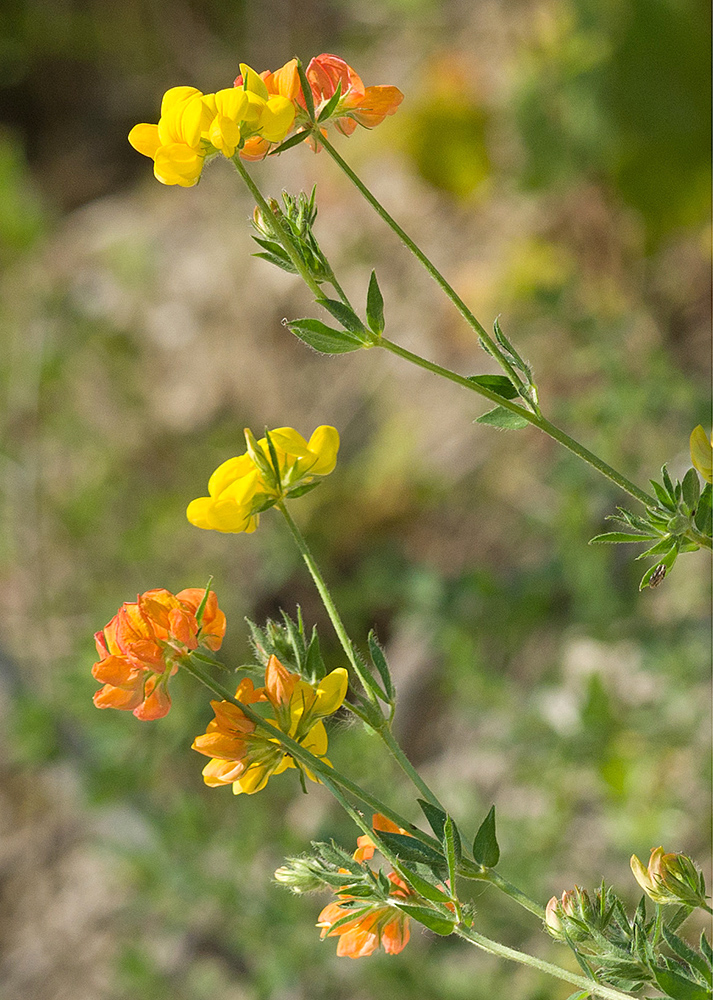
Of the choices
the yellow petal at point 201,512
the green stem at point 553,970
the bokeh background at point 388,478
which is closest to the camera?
the green stem at point 553,970

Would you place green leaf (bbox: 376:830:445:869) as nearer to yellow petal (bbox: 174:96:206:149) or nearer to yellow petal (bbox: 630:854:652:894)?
yellow petal (bbox: 630:854:652:894)

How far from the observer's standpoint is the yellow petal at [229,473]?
698 millimetres

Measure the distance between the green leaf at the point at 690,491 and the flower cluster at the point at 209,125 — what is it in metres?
0.38

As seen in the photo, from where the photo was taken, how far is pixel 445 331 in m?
3.33

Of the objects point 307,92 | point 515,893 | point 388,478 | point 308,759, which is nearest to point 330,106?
point 307,92

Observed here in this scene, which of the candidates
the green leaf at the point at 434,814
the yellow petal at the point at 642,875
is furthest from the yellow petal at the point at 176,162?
the yellow petal at the point at 642,875

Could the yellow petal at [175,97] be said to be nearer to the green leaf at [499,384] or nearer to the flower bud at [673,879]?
the green leaf at [499,384]

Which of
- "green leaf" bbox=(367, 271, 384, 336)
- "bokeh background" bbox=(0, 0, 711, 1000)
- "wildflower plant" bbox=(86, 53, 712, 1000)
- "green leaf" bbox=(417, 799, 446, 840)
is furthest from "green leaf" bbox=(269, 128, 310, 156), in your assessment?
"bokeh background" bbox=(0, 0, 711, 1000)

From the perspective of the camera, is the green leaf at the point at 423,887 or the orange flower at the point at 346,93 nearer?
the green leaf at the point at 423,887

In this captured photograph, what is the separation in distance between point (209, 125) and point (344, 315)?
0.17 metres

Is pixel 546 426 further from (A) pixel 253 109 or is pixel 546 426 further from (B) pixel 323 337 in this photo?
(A) pixel 253 109

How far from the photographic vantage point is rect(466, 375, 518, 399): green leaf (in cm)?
69

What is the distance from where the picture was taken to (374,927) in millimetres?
671

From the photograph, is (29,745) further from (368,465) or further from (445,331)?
(445,331)
